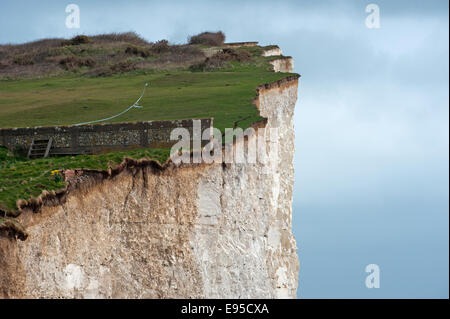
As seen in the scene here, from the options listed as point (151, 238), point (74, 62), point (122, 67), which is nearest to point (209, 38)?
point (74, 62)

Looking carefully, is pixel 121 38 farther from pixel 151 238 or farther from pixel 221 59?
pixel 151 238

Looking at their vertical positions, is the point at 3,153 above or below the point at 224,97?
below

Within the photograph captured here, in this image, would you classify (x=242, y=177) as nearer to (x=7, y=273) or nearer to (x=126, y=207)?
(x=126, y=207)

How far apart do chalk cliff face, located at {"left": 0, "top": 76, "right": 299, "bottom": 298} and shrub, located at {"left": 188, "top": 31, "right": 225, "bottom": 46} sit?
43563 mm

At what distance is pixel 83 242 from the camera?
2253 centimetres

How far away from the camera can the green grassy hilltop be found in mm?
26000

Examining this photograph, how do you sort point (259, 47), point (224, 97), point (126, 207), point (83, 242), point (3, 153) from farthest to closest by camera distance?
point (259, 47) < point (224, 97) < point (3, 153) < point (126, 207) < point (83, 242)

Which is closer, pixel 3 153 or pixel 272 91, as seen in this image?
pixel 3 153

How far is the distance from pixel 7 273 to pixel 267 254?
63.9ft

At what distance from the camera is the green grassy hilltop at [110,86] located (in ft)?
85.3

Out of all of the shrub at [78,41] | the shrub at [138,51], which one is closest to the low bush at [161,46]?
the shrub at [138,51]

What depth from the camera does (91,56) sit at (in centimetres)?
7075

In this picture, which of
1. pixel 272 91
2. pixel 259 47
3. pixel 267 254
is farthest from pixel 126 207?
pixel 259 47

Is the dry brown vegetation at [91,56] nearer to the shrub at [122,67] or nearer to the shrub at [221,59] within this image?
the shrub at [122,67]
